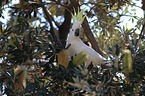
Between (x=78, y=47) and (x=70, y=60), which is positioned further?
(x=78, y=47)

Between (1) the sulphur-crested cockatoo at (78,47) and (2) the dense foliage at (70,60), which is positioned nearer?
(2) the dense foliage at (70,60)

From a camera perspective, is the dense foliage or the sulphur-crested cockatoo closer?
the dense foliage

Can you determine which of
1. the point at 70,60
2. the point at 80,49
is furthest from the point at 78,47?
the point at 70,60

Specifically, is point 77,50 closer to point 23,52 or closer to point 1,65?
point 23,52

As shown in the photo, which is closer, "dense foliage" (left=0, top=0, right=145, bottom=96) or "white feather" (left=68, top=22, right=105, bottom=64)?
"dense foliage" (left=0, top=0, right=145, bottom=96)

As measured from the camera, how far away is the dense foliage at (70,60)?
1.59 metres

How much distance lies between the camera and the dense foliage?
1587 mm

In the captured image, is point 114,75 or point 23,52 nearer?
point 114,75

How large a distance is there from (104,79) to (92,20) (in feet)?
9.29

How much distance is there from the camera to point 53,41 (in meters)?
2.25

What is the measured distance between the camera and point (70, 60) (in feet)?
6.79

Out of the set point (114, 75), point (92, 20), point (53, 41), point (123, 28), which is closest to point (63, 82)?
point (53, 41)

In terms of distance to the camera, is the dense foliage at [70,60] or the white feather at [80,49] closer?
the dense foliage at [70,60]

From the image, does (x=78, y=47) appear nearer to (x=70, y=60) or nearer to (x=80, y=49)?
(x=80, y=49)
